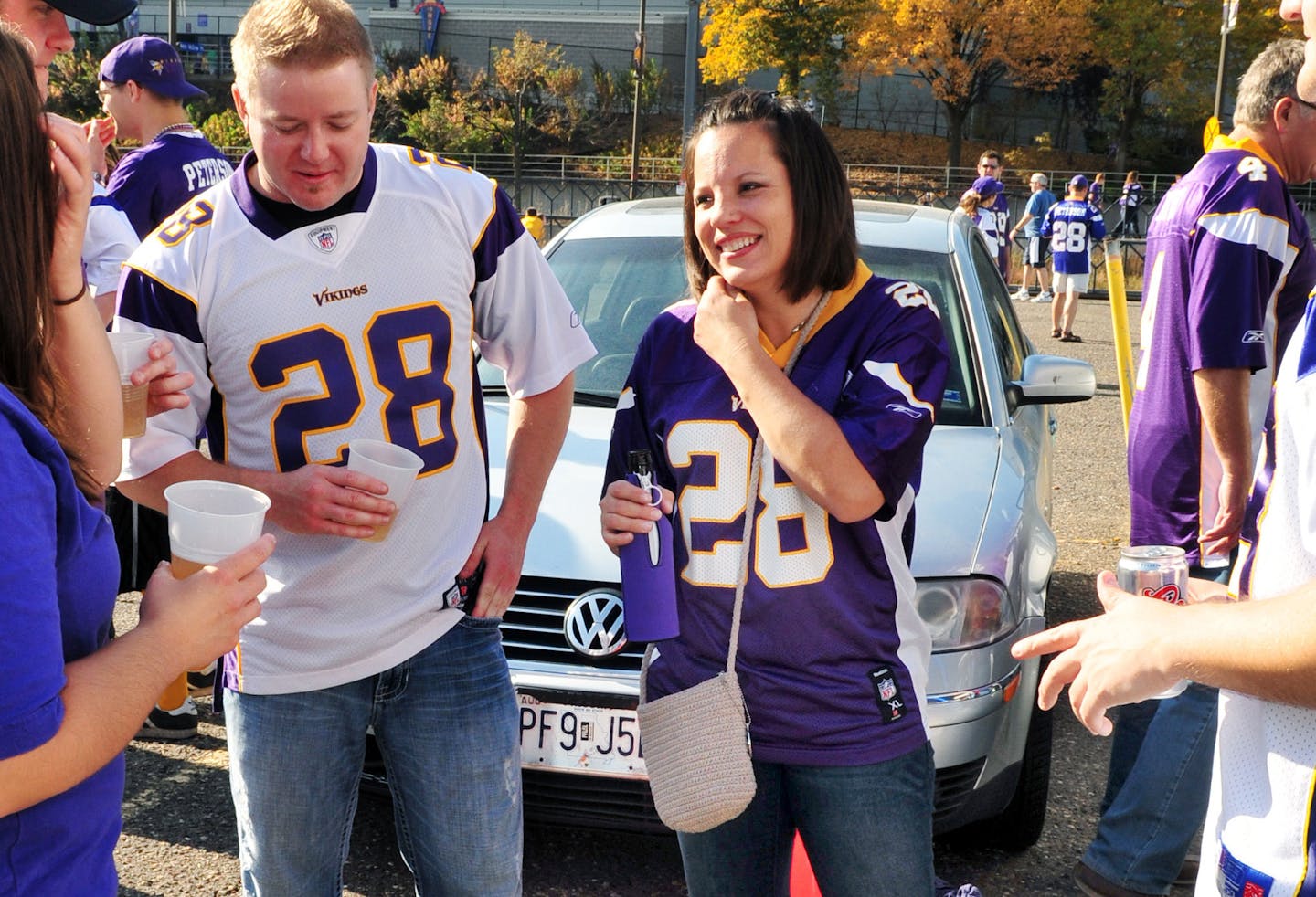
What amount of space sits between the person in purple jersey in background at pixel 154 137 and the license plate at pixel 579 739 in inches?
103

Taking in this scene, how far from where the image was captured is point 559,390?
8.93ft

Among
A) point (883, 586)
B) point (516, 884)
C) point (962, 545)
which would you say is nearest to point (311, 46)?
point (883, 586)

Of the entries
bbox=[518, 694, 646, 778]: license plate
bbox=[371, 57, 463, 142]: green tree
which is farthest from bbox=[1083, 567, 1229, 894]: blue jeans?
bbox=[371, 57, 463, 142]: green tree

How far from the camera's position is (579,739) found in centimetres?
325

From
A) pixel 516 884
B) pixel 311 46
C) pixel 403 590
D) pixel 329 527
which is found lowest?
pixel 516 884

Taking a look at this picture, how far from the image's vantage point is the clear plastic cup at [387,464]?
2258 mm

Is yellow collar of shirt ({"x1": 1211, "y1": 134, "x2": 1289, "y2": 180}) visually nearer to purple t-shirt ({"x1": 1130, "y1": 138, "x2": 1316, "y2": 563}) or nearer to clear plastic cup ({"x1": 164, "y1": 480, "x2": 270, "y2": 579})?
purple t-shirt ({"x1": 1130, "y1": 138, "x2": 1316, "y2": 563})

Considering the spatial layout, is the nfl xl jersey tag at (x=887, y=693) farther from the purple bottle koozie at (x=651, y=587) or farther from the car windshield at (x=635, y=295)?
the car windshield at (x=635, y=295)

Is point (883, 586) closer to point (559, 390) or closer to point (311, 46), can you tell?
point (559, 390)

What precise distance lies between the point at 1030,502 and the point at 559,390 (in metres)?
1.84

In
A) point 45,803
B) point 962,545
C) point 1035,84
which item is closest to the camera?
point 45,803

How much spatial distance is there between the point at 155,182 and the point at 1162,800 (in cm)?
400

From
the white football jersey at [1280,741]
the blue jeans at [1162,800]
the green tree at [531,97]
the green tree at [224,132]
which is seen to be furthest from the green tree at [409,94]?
the white football jersey at [1280,741]

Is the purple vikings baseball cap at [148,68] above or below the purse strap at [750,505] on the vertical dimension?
above
